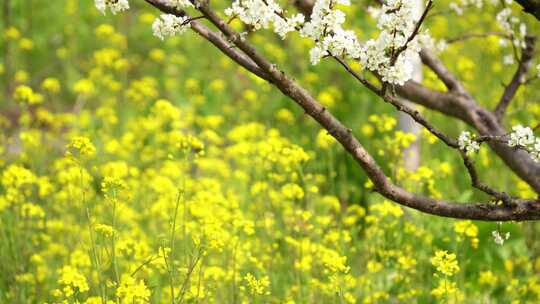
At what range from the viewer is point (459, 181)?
6.11 m

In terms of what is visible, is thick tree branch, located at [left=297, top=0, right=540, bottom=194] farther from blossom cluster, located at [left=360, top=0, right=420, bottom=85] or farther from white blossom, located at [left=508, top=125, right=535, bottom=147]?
blossom cluster, located at [left=360, top=0, right=420, bottom=85]

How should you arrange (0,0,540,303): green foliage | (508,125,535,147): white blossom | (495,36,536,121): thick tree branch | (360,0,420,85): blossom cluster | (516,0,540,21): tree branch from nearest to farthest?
(360,0,420,85): blossom cluster → (508,125,535,147): white blossom → (516,0,540,21): tree branch → (0,0,540,303): green foliage → (495,36,536,121): thick tree branch

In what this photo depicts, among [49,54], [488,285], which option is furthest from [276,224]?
[49,54]

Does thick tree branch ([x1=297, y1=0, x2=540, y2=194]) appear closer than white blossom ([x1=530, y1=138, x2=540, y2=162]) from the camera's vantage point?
No

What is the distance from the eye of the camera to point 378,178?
9.57 feet

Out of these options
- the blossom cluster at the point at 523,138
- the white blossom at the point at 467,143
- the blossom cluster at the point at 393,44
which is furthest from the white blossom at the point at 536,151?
the blossom cluster at the point at 393,44

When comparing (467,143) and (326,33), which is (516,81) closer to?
(467,143)

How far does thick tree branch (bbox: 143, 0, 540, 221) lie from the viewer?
2750 mm

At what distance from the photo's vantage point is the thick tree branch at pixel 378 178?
2750 millimetres

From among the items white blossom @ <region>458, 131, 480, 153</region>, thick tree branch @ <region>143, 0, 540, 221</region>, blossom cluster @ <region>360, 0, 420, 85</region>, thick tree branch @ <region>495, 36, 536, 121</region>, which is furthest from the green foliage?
blossom cluster @ <region>360, 0, 420, 85</region>

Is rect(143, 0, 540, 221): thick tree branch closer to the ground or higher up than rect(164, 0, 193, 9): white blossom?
closer to the ground

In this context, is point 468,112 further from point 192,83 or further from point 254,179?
point 192,83

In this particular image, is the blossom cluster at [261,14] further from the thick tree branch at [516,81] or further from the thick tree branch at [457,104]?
the thick tree branch at [516,81]

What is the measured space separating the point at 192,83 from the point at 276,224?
2.62m
